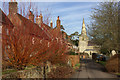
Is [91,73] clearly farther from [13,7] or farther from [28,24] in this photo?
[13,7]

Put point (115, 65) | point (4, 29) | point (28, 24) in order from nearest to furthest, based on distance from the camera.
A: point (4, 29), point (28, 24), point (115, 65)

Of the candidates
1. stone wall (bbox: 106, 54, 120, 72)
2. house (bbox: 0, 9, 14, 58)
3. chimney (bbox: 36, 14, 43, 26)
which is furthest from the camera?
stone wall (bbox: 106, 54, 120, 72)

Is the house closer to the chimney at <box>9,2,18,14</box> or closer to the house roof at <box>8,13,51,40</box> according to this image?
the house roof at <box>8,13,51,40</box>

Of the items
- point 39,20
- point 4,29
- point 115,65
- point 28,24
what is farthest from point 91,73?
point 4,29

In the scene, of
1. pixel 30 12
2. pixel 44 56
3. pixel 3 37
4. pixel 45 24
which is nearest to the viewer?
pixel 3 37

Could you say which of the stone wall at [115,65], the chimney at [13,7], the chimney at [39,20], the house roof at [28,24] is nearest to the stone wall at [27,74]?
the house roof at [28,24]

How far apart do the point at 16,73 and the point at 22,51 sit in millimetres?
1268

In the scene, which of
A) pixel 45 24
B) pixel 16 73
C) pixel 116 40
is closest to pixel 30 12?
pixel 45 24

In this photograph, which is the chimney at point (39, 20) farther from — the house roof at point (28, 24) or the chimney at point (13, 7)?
the chimney at point (13, 7)

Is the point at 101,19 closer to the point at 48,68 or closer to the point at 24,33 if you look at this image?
the point at 48,68

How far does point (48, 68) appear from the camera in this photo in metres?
8.85

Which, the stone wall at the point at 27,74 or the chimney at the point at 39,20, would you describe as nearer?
the chimney at the point at 39,20

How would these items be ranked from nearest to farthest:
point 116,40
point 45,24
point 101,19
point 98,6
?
1. point 45,24
2. point 116,40
3. point 101,19
4. point 98,6

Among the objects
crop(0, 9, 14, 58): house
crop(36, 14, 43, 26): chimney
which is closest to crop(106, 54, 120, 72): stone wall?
crop(36, 14, 43, 26): chimney
